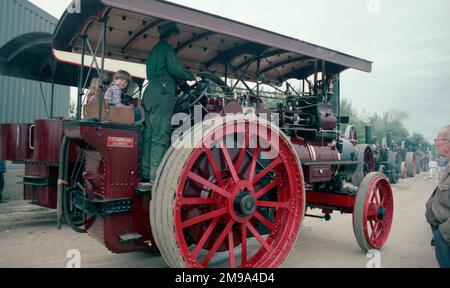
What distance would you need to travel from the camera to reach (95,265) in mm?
3635

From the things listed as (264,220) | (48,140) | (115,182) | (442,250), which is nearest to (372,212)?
(442,250)

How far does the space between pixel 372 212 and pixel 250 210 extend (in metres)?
2.25

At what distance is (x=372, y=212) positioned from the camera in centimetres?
434

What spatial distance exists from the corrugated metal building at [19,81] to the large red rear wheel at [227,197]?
269 inches

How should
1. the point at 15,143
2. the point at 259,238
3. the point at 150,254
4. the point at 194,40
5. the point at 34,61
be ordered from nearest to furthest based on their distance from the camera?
1. the point at 259,238
2. the point at 194,40
3. the point at 150,254
4. the point at 15,143
5. the point at 34,61

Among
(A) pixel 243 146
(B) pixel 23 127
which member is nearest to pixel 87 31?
(A) pixel 243 146

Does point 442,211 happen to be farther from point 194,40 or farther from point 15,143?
point 15,143

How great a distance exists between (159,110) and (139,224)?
3.12 feet

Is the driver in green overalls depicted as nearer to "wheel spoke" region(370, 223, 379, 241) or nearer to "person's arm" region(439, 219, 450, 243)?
"person's arm" region(439, 219, 450, 243)

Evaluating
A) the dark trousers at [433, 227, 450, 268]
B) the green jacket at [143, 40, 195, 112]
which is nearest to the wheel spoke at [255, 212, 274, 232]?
the green jacket at [143, 40, 195, 112]

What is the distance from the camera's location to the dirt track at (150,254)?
3.82 metres

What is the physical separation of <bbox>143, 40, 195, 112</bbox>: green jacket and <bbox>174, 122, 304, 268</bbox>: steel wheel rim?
1.94 feet
